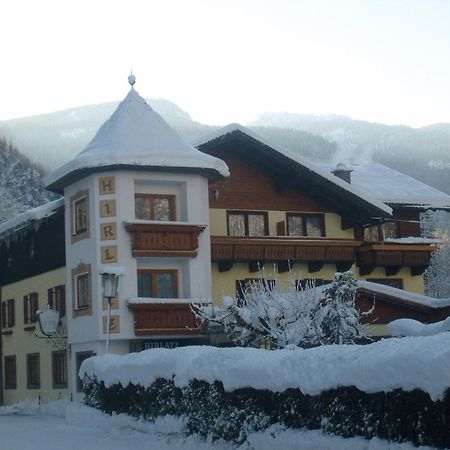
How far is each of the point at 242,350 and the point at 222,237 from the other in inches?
583

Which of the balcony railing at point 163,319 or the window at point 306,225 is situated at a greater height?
the window at point 306,225

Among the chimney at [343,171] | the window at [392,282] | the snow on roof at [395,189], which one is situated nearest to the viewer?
the window at [392,282]

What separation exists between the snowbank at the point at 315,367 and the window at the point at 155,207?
9.53 metres

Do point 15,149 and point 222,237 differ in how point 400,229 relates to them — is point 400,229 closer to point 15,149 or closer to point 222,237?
point 222,237

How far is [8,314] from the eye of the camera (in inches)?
1454

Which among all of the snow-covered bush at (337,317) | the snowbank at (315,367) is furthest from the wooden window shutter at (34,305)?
the snowbank at (315,367)

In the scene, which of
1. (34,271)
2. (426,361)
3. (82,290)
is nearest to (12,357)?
(34,271)

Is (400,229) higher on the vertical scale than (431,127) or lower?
lower

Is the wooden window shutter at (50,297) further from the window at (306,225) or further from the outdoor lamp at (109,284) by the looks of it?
the window at (306,225)

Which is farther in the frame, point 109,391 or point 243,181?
point 243,181

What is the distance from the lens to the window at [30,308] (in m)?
33.8

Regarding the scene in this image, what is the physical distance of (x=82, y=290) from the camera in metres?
29.1

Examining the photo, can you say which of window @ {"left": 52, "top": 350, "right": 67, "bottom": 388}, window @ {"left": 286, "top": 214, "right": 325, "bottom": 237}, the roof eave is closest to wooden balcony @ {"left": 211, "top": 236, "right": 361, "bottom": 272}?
window @ {"left": 286, "top": 214, "right": 325, "bottom": 237}

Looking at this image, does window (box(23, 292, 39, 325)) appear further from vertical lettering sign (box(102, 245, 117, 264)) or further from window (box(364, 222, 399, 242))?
window (box(364, 222, 399, 242))
